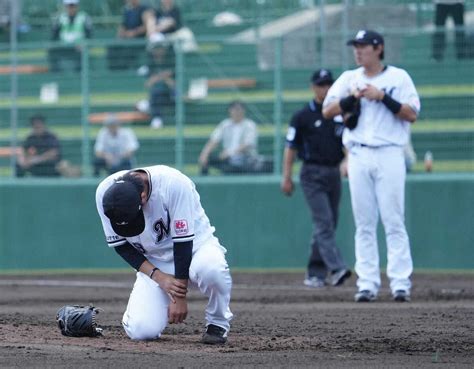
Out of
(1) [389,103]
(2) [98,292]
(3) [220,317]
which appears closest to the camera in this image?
Answer: (3) [220,317]

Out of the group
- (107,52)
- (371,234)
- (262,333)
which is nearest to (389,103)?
(371,234)

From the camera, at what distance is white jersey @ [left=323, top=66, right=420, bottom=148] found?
11.3m

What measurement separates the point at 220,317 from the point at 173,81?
30.6 feet

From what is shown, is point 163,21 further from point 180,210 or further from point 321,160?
point 180,210

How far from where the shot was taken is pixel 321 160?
43.0 feet

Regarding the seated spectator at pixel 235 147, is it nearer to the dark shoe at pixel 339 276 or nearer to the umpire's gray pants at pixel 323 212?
the umpire's gray pants at pixel 323 212

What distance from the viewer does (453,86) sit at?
53.1 feet

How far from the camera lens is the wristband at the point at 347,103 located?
1130 centimetres

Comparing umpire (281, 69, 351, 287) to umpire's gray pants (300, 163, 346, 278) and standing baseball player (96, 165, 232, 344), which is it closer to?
umpire's gray pants (300, 163, 346, 278)

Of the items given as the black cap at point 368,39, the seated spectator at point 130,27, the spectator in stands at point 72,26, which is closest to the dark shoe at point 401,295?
the black cap at point 368,39

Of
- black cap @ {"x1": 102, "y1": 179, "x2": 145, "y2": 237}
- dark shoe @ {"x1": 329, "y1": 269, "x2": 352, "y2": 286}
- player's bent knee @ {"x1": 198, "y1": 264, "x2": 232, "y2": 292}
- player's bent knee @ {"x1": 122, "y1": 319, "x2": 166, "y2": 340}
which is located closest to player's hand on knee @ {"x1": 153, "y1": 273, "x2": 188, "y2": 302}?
player's bent knee @ {"x1": 198, "y1": 264, "x2": 232, "y2": 292}

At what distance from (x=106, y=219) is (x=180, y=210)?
51cm

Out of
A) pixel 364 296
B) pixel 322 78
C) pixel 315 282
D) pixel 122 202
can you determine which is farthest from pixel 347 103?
pixel 122 202

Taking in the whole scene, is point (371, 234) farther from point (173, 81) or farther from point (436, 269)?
point (173, 81)
